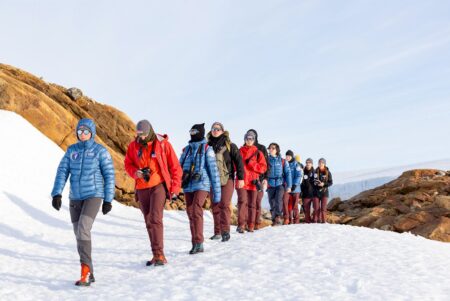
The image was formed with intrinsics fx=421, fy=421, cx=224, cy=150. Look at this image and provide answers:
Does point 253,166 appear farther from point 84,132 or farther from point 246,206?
point 84,132

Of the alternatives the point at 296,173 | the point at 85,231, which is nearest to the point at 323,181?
the point at 296,173

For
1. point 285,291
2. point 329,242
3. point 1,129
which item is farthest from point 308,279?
point 1,129

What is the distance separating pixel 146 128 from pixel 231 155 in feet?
9.80

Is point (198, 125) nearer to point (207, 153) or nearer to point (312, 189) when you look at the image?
point (207, 153)

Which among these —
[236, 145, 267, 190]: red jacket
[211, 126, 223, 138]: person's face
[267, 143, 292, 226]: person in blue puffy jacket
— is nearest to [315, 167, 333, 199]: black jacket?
[267, 143, 292, 226]: person in blue puffy jacket

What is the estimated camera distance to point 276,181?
12.7m

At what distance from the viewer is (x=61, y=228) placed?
492 inches

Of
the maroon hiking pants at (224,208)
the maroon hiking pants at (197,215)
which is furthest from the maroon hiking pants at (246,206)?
the maroon hiking pants at (197,215)

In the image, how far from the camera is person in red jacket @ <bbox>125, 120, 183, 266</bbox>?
22.7ft

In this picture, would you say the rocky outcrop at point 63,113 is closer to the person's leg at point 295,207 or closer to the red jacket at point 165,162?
the person's leg at point 295,207

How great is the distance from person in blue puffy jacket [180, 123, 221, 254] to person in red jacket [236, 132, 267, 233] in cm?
281

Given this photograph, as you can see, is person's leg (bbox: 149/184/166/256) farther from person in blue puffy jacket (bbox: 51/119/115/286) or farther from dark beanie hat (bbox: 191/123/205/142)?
dark beanie hat (bbox: 191/123/205/142)

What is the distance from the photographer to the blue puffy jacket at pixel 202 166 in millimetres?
7917

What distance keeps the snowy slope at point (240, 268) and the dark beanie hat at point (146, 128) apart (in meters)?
2.15
